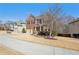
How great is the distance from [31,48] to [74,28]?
0.66m

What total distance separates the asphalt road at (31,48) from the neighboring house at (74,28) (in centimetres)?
25

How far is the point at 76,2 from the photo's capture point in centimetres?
1363

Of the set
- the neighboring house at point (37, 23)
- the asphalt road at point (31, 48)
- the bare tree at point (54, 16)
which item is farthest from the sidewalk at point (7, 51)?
the bare tree at point (54, 16)

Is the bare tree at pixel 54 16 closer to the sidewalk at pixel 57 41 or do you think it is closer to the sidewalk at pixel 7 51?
the sidewalk at pixel 57 41

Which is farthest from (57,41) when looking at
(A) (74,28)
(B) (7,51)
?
(B) (7,51)

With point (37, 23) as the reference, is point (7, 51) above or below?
below

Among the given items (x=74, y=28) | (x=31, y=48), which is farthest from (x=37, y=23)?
(x=74, y=28)

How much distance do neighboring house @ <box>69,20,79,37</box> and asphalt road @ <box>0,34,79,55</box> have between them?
0.81 ft

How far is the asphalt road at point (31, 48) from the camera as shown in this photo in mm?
13664

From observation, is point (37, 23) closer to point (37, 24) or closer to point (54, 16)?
point (37, 24)

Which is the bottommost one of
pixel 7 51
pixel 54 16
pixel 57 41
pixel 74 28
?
pixel 7 51

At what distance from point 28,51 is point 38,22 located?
17.3 inches

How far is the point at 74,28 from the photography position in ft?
44.9

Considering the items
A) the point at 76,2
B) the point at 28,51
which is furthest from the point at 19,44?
the point at 76,2
